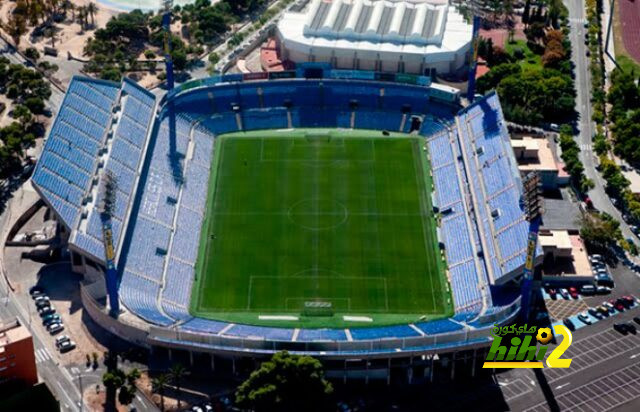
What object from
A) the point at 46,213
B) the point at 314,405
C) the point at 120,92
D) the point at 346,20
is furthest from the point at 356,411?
the point at 346,20

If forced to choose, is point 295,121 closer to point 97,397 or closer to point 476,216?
point 476,216

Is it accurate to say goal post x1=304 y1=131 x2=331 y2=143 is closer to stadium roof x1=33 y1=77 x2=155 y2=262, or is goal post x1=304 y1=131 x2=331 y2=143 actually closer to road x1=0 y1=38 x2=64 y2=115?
stadium roof x1=33 y1=77 x2=155 y2=262

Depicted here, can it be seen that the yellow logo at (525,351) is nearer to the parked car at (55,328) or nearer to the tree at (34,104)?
the parked car at (55,328)

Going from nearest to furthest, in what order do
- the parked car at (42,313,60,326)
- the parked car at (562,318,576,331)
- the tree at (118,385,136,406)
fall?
the tree at (118,385,136,406)
the parked car at (42,313,60,326)
the parked car at (562,318,576,331)

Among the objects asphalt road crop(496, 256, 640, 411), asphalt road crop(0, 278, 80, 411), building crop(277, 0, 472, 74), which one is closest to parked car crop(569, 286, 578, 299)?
asphalt road crop(496, 256, 640, 411)

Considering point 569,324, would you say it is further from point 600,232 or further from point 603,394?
point 600,232

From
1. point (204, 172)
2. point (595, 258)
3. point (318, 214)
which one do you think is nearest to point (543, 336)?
point (595, 258)

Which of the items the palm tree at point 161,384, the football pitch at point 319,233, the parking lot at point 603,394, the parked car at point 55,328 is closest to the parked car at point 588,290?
the parking lot at point 603,394

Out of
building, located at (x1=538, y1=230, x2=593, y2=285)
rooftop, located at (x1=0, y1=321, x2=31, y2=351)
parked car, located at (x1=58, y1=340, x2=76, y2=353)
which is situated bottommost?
building, located at (x1=538, y1=230, x2=593, y2=285)
